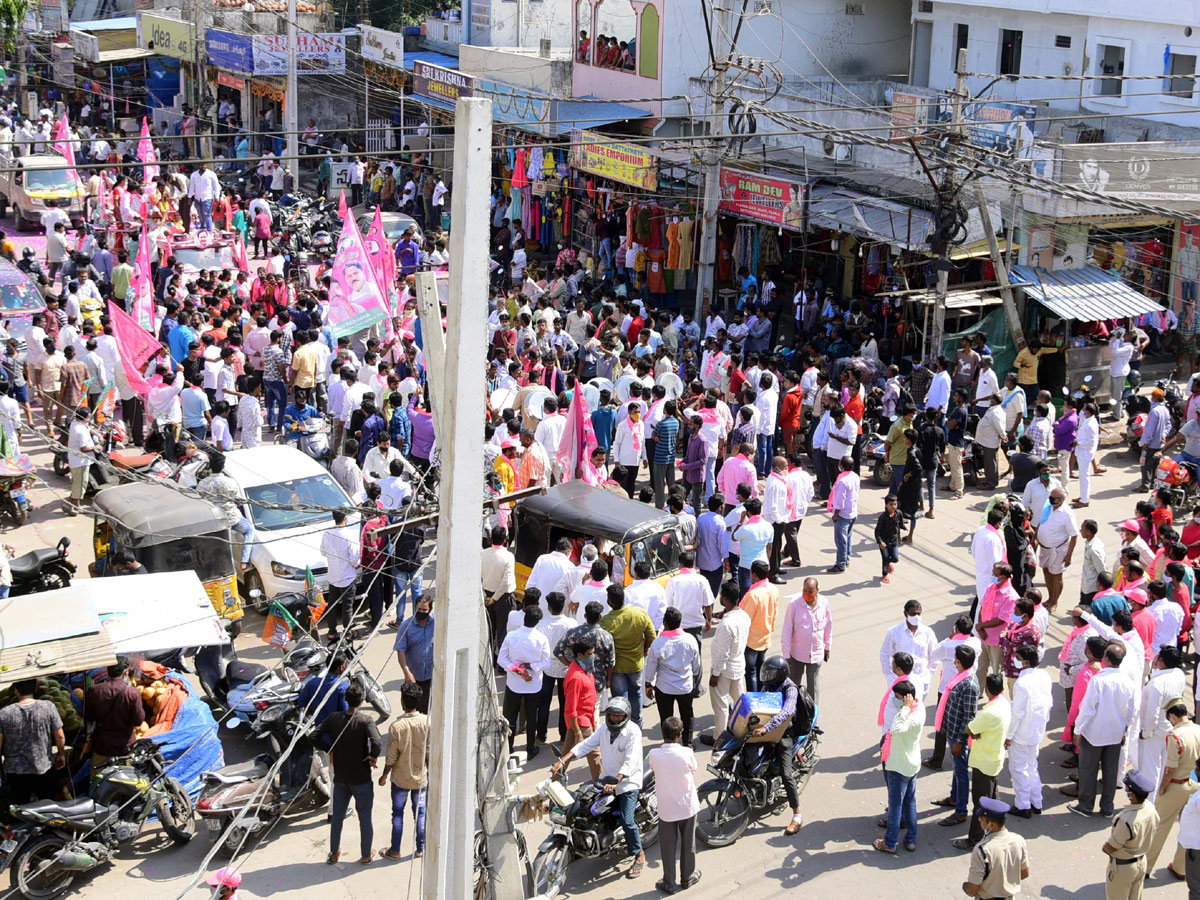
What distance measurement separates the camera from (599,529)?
12039mm

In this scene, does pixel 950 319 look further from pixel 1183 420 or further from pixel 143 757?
pixel 143 757

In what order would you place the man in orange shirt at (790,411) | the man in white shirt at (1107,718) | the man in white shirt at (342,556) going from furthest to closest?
the man in orange shirt at (790,411) < the man in white shirt at (342,556) < the man in white shirt at (1107,718)

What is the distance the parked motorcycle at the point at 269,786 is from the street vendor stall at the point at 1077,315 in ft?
42.7

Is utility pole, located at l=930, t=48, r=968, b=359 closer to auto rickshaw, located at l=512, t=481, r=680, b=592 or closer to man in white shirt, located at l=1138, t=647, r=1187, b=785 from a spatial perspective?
auto rickshaw, located at l=512, t=481, r=680, b=592

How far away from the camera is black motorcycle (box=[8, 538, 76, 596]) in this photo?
12.7 m

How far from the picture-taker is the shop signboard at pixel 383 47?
34.5 m

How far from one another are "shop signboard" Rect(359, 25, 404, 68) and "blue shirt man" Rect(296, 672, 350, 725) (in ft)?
88.3

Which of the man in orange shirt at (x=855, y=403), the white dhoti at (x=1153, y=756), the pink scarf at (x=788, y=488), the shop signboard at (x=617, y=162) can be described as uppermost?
the shop signboard at (x=617, y=162)

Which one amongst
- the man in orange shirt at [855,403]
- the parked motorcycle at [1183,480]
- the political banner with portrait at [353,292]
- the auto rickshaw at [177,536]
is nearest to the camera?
the auto rickshaw at [177,536]

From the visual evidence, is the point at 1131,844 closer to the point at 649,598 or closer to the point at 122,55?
the point at 649,598

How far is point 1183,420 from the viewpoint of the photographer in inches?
672

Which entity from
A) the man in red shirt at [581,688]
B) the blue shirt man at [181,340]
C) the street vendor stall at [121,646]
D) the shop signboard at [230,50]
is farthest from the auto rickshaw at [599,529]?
the shop signboard at [230,50]

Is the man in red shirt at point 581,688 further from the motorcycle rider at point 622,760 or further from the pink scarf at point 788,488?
the pink scarf at point 788,488

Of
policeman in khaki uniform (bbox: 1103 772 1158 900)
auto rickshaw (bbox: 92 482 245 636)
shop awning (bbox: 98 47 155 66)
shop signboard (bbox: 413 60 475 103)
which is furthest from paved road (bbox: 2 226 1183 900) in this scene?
shop awning (bbox: 98 47 155 66)
